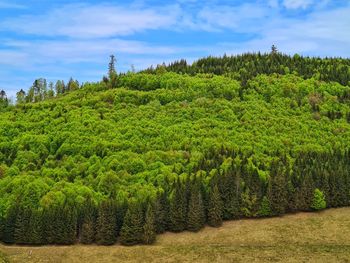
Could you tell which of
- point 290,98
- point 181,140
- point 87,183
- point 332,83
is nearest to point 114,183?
point 87,183

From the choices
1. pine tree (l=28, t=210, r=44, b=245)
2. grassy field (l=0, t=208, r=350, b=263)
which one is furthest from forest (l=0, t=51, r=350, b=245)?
grassy field (l=0, t=208, r=350, b=263)

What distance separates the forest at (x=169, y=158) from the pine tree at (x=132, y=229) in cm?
23

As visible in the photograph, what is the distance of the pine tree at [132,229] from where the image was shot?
103m

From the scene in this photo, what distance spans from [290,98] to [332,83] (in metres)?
27.2

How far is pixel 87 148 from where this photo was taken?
146500 millimetres

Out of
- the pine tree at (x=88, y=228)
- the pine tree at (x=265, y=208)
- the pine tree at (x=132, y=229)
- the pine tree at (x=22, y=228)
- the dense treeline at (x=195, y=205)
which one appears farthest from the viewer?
the pine tree at (x=265, y=208)

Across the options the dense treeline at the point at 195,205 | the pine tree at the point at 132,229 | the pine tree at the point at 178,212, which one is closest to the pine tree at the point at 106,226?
the dense treeline at the point at 195,205

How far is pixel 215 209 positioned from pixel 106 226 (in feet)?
82.5

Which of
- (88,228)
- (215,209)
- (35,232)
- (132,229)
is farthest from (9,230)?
(215,209)

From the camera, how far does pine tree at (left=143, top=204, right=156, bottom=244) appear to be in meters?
103

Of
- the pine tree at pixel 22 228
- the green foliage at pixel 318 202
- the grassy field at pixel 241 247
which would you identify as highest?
the green foliage at pixel 318 202

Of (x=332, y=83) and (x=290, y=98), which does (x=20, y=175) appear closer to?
(x=290, y=98)

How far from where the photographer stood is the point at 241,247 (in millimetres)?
97250

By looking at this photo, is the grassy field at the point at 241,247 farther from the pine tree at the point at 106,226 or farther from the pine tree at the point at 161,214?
the pine tree at the point at 161,214
